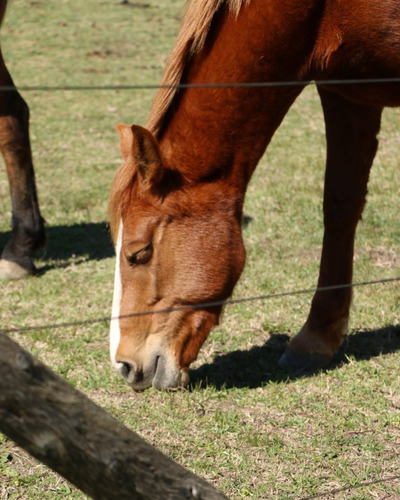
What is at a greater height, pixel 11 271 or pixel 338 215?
pixel 338 215

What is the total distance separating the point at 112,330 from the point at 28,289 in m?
1.71

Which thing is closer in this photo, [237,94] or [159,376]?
[237,94]

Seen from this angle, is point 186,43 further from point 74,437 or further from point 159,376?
point 74,437

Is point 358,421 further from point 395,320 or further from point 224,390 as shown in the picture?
point 395,320

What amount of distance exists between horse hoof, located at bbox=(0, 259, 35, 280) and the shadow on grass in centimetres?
168

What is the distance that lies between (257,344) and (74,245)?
2.01 metres

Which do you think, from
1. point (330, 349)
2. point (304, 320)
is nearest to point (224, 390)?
point (330, 349)

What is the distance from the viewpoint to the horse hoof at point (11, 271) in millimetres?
4781

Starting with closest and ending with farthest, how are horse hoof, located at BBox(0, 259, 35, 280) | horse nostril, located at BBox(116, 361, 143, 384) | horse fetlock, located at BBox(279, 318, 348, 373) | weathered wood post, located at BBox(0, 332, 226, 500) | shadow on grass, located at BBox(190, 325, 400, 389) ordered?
weathered wood post, located at BBox(0, 332, 226, 500) < horse nostril, located at BBox(116, 361, 143, 384) < shadow on grass, located at BBox(190, 325, 400, 389) < horse fetlock, located at BBox(279, 318, 348, 373) < horse hoof, located at BBox(0, 259, 35, 280)

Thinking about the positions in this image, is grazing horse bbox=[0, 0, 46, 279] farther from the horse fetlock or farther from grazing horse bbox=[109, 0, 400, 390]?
the horse fetlock

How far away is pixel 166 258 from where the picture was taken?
2957 mm

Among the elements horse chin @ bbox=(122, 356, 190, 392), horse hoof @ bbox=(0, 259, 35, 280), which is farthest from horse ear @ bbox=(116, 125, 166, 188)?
horse hoof @ bbox=(0, 259, 35, 280)

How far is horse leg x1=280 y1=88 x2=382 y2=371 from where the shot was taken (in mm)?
3527

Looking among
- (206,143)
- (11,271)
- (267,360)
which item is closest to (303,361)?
(267,360)
